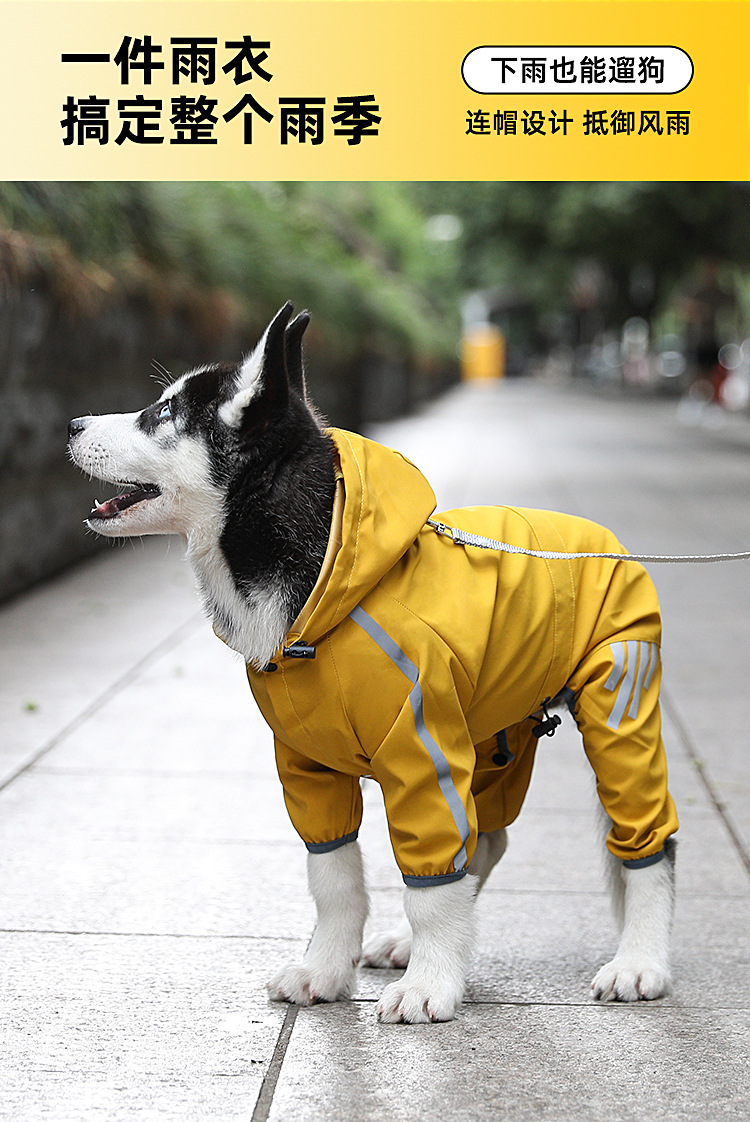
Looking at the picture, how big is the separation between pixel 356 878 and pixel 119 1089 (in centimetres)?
78

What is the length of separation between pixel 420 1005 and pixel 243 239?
12455mm

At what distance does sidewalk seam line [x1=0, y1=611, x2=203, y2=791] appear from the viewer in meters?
5.22

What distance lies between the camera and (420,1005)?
317 centimetres

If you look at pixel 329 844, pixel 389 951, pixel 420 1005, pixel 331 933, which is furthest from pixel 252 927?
pixel 420 1005

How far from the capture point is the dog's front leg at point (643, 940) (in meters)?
3.35

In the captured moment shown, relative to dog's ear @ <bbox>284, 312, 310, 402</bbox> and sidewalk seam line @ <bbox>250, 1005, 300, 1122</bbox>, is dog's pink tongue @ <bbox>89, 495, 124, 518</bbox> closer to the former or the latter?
dog's ear @ <bbox>284, 312, 310, 402</bbox>

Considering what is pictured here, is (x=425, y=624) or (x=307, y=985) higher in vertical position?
(x=425, y=624)

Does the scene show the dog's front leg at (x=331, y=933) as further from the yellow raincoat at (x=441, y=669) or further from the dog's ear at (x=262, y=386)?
the dog's ear at (x=262, y=386)

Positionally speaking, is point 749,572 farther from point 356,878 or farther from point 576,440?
point 576,440

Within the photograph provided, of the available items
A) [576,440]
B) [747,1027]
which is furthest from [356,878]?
[576,440]

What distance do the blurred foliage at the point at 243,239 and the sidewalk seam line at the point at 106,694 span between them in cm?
278

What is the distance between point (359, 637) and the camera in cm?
306

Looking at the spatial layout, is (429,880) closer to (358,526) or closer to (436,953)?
(436,953)

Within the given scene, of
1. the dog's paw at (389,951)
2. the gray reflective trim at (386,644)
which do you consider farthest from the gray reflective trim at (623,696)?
the dog's paw at (389,951)
